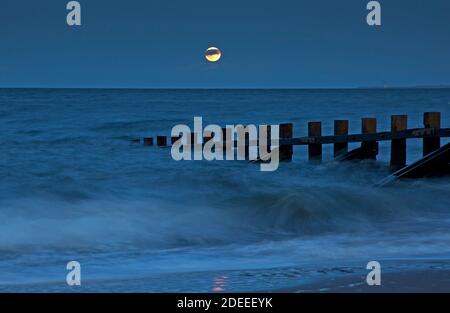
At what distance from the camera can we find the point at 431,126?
525 inches

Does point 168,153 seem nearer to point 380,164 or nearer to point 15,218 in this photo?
point 380,164

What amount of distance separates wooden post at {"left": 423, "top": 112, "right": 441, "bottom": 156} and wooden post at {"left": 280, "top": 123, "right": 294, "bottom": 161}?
307cm

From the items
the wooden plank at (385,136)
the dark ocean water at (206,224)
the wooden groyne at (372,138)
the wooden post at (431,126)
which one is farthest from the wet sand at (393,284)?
the wooden post at (431,126)

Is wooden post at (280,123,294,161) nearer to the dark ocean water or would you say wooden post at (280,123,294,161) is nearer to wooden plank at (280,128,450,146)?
the dark ocean water

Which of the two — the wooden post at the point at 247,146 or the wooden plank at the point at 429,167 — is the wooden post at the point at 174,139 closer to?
the wooden post at the point at 247,146

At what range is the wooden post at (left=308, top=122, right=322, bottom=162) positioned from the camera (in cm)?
1561

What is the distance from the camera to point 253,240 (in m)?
8.88

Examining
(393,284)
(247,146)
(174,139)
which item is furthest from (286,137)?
(393,284)

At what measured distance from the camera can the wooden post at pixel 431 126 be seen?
13.3 m

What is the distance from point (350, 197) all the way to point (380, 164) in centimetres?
430

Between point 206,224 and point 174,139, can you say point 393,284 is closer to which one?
point 206,224

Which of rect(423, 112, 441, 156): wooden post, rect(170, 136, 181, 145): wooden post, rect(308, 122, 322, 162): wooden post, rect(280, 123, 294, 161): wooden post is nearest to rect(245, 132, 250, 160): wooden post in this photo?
rect(280, 123, 294, 161): wooden post

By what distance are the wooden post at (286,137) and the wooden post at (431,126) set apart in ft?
10.1

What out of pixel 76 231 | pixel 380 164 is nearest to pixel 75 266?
pixel 76 231
